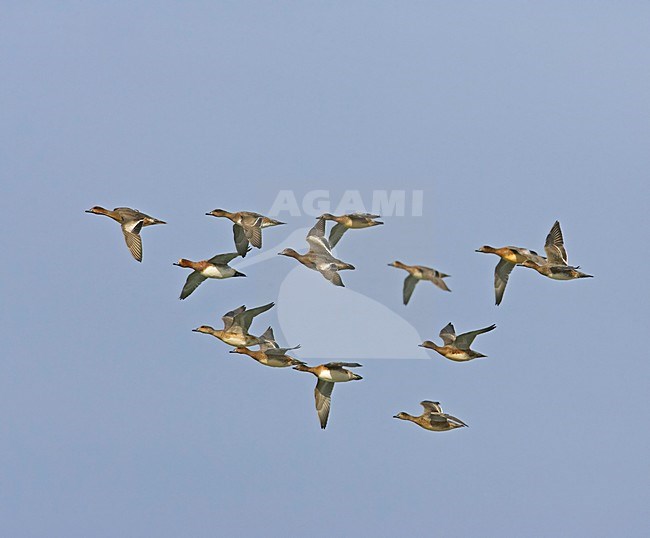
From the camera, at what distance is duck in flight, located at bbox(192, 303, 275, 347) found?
56656mm

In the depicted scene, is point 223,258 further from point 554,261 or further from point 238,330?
point 554,261

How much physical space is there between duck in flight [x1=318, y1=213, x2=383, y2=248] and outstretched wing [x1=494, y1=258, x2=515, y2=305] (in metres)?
3.82

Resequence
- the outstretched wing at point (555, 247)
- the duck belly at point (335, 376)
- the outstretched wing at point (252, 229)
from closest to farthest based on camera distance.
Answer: the outstretched wing at point (252, 229) < the duck belly at point (335, 376) < the outstretched wing at point (555, 247)

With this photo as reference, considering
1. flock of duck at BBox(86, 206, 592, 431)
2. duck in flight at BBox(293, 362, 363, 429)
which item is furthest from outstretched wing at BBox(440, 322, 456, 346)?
duck in flight at BBox(293, 362, 363, 429)

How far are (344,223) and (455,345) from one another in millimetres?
4801

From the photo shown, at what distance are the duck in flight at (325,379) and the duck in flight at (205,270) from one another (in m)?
3.39

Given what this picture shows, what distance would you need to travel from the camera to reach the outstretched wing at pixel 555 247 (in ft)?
177

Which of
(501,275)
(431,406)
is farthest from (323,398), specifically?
(501,275)

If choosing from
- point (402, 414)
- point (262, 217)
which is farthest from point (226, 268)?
point (402, 414)

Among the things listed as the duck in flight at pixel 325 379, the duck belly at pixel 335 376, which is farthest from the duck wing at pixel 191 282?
the duck belly at pixel 335 376

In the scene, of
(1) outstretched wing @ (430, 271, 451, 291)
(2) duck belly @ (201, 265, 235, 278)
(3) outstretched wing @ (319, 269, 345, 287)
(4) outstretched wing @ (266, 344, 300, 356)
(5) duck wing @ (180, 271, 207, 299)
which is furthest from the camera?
(5) duck wing @ (180, 271, 207, 299)

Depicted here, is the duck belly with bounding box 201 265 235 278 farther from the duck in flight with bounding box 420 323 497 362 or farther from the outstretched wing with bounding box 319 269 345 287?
the duck in flight with bounding box 420 323 497 362

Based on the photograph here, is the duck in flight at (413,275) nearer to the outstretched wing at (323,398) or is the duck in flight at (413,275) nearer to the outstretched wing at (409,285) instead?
the outstretched wing at (409,285)

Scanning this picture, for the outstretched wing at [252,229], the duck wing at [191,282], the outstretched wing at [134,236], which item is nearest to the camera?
the outstretched wing at [134,236]
